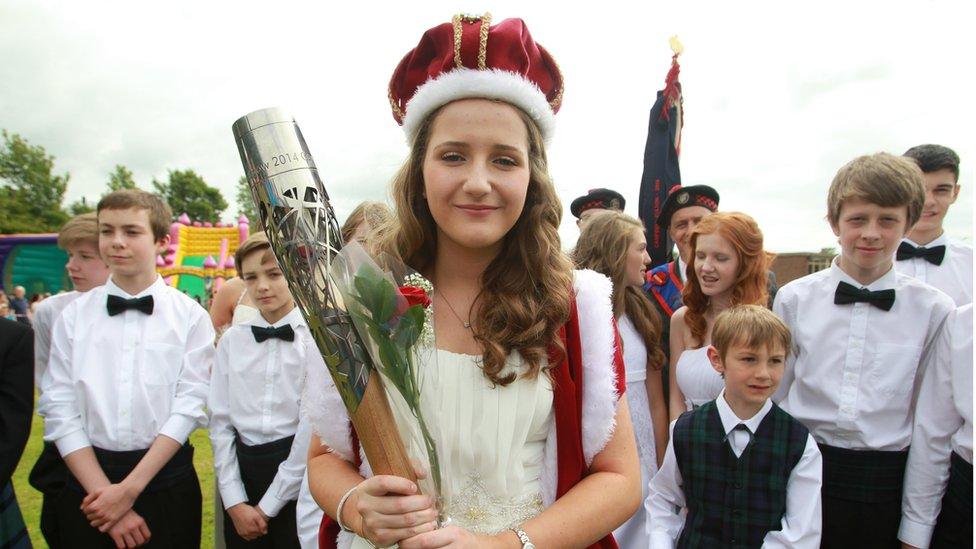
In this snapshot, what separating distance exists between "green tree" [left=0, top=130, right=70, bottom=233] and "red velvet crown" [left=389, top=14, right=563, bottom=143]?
4806cm

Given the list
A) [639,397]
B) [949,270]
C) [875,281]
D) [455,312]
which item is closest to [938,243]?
[949,270]

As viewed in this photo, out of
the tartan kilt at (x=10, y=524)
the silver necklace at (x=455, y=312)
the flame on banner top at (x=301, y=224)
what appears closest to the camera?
the flame on banner top at (x=301, y=224)

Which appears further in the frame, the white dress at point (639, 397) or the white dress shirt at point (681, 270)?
the white dress shirt at point (681, 270)

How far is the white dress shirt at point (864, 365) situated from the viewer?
236cm

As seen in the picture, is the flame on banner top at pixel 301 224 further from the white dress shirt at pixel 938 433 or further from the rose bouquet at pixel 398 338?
the white dress shirt at pixel 938 433

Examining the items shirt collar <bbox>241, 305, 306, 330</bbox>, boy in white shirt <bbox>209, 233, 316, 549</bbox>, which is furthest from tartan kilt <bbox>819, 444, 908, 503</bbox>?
shirt collar <bbox>241, 305, 306, 330</bbox>

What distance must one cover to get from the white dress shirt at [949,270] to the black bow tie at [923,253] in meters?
0.02

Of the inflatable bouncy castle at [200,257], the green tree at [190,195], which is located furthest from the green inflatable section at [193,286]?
the green tree at [190,195]

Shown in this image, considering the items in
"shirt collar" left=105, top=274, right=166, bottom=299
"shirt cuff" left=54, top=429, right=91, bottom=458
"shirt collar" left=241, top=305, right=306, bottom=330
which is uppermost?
"shirt collar" left=105, top=274, right=166, bottom=299

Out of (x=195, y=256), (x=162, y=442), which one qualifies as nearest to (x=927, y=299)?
(x=162, y=442)

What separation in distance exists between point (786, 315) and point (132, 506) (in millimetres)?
3311

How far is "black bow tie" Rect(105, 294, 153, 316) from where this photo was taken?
3027mm

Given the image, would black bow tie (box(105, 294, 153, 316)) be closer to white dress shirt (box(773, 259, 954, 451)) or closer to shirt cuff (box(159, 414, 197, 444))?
shirt cuff (box(159, 414, 197, 444))

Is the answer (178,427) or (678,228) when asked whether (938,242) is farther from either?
(178,427)
